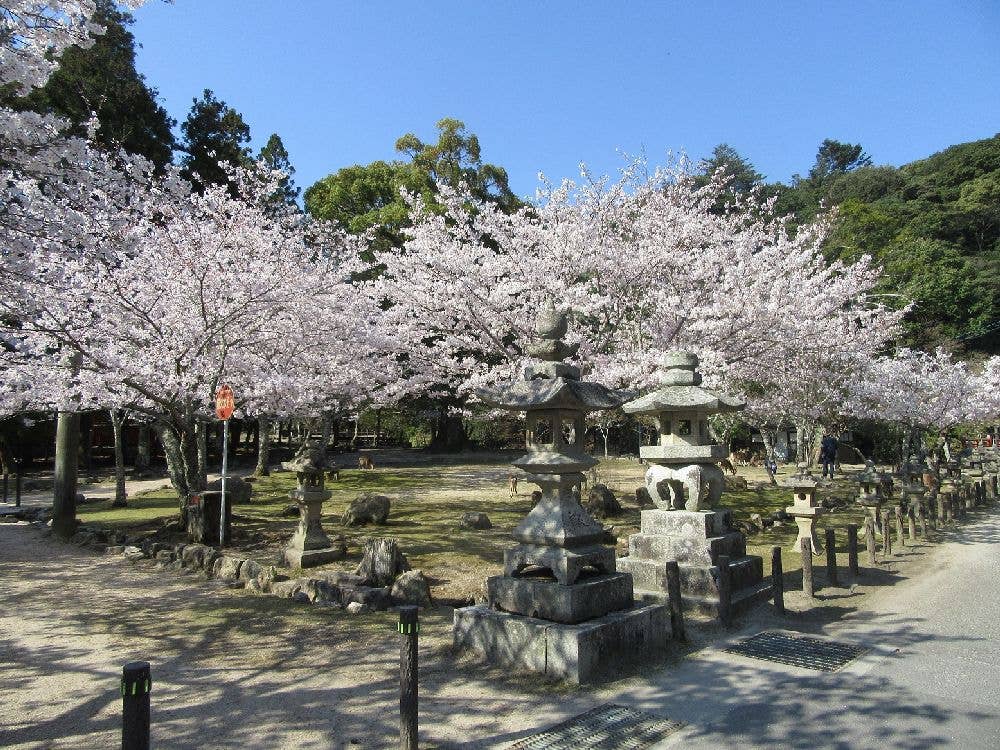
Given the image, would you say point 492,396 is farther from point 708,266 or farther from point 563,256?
point 708,266

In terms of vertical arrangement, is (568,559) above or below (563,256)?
below

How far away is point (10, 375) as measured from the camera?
11852 mm

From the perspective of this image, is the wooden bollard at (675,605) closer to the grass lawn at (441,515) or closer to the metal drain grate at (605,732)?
the metal drain grate at (605,732)

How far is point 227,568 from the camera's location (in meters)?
9.66

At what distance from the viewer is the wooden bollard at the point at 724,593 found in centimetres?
759

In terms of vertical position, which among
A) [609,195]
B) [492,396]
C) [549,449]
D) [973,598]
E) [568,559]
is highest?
[609,195]

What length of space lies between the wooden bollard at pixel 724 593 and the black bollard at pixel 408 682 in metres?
4.58

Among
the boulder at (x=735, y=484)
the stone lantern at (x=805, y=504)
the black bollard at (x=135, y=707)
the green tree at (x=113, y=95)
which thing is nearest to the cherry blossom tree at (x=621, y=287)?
the stone lantern at (x=805, y=504)

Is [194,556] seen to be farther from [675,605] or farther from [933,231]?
[933,231]

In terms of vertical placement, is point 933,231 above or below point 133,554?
above

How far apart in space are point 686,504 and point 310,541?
Answer: 6120 mm

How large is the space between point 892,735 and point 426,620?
4778mm

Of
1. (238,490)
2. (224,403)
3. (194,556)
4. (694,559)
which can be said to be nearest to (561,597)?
(694,559)

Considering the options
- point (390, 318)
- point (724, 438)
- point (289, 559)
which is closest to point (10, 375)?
point (289, 559)
